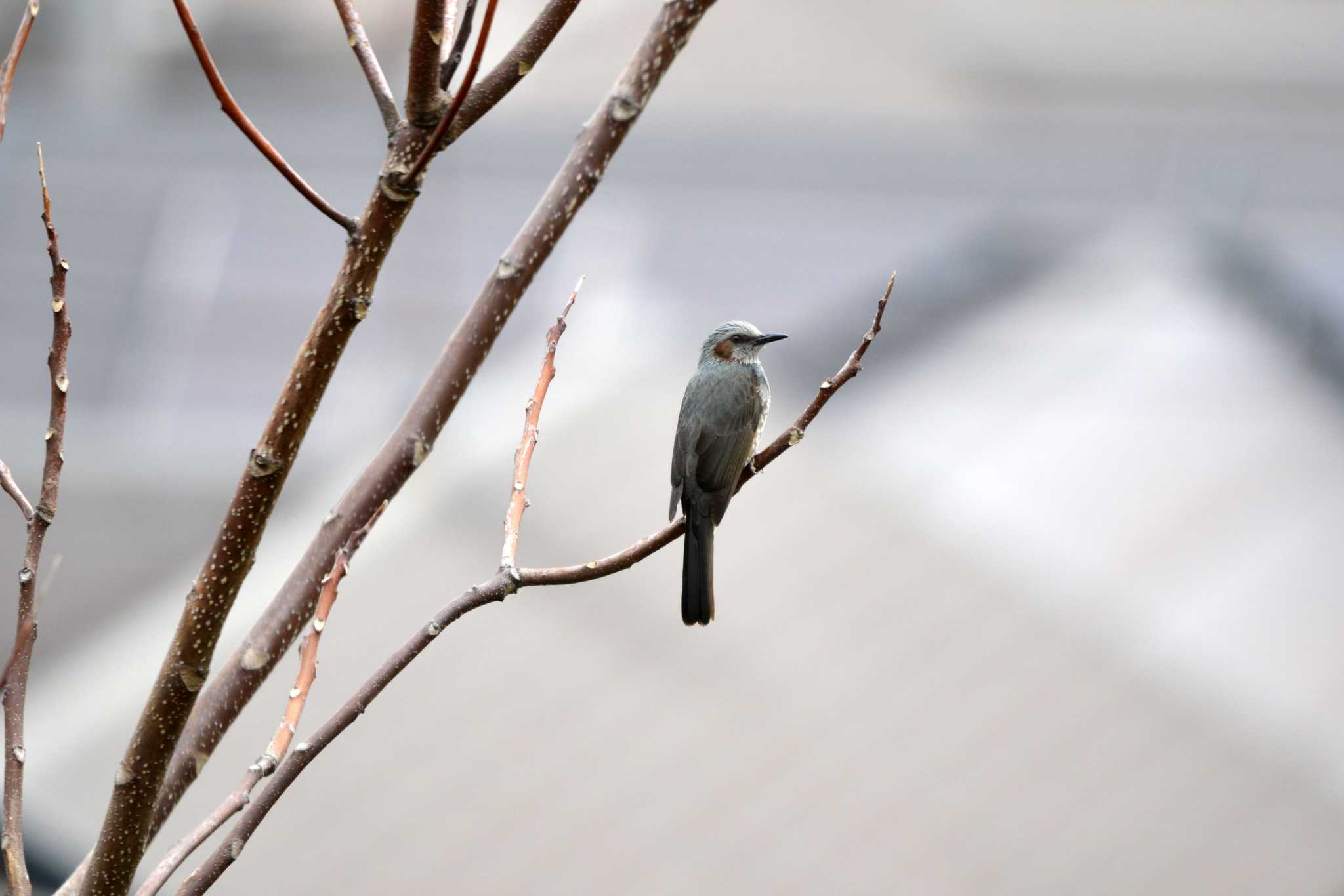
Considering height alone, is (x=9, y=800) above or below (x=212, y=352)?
above

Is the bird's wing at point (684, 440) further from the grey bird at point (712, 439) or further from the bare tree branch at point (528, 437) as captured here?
the bare tree branch at point (528, 437)

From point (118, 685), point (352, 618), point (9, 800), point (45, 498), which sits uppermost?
point (45, 498)

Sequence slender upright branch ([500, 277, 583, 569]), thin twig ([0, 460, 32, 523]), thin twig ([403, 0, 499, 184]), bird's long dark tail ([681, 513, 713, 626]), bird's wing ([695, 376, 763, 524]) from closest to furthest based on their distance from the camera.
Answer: thin twig ([403, 0, 499, 184]) → thin twig ([0, 460, 32, 523]) → slender upright branch ([500, 277, 583, 569]) → bird's long dark tail ([681, 513, 713, 626]) → bird's wing ([695, 376, 763, 524])

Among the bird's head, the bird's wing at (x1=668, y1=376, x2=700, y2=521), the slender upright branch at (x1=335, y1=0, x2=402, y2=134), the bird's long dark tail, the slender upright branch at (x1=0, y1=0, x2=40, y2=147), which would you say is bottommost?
the bird's long dark tail

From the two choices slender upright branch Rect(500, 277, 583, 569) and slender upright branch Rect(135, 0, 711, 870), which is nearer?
slender upright branch Rect(135, 0, 711, 870)

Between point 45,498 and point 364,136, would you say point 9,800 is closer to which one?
point 45,498

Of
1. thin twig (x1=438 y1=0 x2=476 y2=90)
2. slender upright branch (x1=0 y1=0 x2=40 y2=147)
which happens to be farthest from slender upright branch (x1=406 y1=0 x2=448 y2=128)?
slender upright branch (x1=0 y1=0 x2=40 y2=147)

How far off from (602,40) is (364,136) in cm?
168

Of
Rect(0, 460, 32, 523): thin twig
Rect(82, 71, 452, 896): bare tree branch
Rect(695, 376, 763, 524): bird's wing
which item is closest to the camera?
Rect(82, 71, 452, 896): bare tree branch

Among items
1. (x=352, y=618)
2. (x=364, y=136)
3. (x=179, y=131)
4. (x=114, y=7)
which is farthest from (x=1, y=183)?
(x=352, y=618)

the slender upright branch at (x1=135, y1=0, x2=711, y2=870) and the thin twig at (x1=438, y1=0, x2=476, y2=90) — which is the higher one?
the thin twig at (x1=438, y1=0, x2=476, y2=90)

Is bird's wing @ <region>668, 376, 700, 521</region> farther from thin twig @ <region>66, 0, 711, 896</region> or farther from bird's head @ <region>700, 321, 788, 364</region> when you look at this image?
thin twig @ <region>66, 0, 711, 896</region>

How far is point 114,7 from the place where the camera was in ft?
26.9

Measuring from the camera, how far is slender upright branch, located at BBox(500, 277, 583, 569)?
1.21 meters
